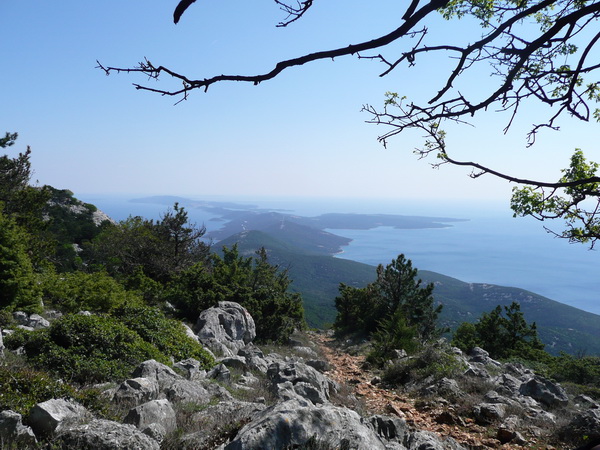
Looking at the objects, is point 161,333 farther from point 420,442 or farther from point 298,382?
point 420,442

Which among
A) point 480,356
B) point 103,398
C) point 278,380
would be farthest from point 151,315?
point 480,356

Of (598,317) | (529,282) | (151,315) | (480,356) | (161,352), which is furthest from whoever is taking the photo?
(529,282)

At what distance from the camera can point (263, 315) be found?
1777 cm

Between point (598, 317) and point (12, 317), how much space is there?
119155mm

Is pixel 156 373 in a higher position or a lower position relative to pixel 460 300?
higher

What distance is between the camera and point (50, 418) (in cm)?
358

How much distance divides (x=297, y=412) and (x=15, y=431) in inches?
103

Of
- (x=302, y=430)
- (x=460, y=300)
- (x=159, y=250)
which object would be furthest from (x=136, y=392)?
(x=460, y=300)

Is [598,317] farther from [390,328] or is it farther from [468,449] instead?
[468,449]

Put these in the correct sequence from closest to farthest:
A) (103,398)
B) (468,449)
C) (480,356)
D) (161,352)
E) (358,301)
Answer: (103,398), (468,449), (161,352), (480,356), (358,301)

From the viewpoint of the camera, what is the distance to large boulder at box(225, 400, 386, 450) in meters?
3.32

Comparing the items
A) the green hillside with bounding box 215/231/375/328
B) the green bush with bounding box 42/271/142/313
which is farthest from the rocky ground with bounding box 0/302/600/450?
the green hillside with bounding box 215/231/375/328

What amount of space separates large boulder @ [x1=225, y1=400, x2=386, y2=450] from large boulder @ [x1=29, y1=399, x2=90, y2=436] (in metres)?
1.70

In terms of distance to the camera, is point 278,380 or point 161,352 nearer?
point 278,380
